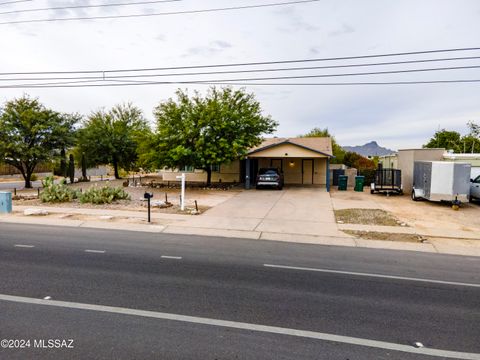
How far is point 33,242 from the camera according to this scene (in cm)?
843

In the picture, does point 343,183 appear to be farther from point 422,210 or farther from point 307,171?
point 422,210

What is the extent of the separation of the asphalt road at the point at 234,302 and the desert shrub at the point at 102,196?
750 centimetres

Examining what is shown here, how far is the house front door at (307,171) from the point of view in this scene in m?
28.6

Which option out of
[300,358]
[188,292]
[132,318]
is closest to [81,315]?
[132,318]

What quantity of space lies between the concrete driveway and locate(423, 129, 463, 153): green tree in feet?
124

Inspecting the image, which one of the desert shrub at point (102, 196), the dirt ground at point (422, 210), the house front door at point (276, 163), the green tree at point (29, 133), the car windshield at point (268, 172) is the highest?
the green tree at point (29, 133)

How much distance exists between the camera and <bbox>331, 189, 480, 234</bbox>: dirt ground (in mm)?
12070

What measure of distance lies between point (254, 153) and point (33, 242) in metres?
17.1

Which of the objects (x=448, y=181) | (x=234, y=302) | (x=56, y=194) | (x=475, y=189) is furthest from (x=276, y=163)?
(x=234, y=302)

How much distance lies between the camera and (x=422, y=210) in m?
15.0

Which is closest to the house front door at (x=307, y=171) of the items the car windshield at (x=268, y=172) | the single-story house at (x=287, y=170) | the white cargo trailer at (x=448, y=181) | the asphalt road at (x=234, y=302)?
the single-story house at (x=287, y=170)

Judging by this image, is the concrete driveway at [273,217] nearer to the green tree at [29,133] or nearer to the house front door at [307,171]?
the house front door at [307,171]

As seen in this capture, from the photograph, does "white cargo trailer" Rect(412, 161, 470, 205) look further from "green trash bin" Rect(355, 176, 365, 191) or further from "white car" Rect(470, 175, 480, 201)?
"green trash bin" Rect(355, 176, 365, 191)

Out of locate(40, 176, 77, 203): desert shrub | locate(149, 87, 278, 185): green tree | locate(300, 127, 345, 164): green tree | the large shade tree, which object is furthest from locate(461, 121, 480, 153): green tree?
locate(40, 176, 77, 203): desert shrub
